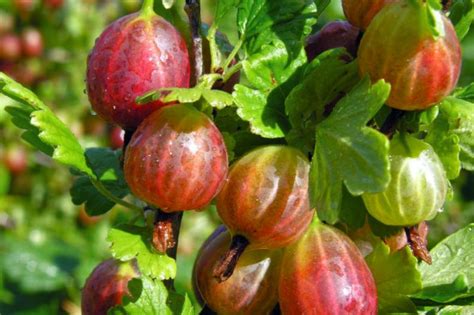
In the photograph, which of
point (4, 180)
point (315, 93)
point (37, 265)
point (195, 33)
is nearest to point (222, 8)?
point (195, 33)

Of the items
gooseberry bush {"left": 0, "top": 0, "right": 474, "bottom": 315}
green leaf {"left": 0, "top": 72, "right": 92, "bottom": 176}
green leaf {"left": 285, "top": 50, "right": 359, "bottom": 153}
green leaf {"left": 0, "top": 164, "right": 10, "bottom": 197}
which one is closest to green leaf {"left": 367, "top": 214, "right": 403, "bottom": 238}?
gooseberry bush {"left": 0, "top": 0, "right": 474, "bottom": 315}

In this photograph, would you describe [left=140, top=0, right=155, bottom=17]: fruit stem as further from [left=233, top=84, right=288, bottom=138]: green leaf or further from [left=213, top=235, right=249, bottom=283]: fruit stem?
[left=213, top=235, right=249, bottom=283]: fruit stem

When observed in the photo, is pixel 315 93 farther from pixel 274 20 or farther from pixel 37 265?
pixel 37 265

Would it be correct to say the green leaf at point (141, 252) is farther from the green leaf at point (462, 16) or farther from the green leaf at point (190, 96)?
the green leaf at point (462, 16)

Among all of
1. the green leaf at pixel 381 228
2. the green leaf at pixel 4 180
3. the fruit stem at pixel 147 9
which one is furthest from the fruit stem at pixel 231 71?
the green leaf at pixel 4 180

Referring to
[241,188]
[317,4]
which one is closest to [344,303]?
[241,188]

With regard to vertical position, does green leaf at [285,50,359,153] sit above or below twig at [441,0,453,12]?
below
